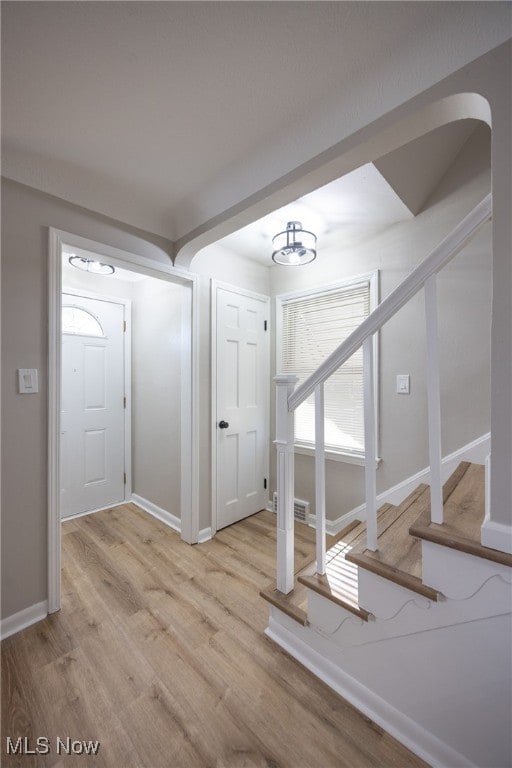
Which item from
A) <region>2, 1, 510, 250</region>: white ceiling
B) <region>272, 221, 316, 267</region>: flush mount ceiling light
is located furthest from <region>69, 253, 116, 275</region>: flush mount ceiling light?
<region>272, 221, 316, 267</region>: flush mount ceiling light

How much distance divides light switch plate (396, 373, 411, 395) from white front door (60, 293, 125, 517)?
2.56 metres

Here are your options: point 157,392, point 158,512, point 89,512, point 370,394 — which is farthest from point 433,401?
point 89,512

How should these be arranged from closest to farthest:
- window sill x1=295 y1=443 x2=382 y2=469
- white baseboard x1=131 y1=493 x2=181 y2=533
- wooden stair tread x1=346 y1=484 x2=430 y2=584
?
wooden stair tread x1=346 y1=484 x2=430 y2=584 < window sill x1=295 y1=443 x2=382 y2=469 < white baseboard x1=131 y1=493 x2=181 y2=533

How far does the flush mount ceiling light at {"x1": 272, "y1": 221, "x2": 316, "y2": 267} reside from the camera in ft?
6.49

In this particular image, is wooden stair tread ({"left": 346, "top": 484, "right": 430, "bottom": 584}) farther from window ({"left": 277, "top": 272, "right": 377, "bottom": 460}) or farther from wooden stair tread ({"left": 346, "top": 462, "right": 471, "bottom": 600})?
window ({"left": 277, "top": 272, "right": 377, "bottom": 460})

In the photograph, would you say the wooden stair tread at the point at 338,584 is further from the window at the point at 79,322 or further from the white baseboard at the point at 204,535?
the window at the point at 79,322

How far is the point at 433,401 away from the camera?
985 millimetres

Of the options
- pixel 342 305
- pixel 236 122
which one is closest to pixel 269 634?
pixel 342 305

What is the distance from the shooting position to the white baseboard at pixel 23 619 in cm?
151

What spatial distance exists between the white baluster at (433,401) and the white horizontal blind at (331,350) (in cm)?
131

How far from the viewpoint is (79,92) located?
118 cm

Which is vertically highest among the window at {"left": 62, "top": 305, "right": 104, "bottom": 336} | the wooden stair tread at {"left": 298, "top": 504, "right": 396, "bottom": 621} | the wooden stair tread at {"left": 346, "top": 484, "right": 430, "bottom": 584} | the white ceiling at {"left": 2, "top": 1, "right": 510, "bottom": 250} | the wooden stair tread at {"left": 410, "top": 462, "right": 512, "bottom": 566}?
the white ceiling at {"left": 2, "top": 1, "right": 510, "bottom": 250}

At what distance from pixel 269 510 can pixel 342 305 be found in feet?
6.54

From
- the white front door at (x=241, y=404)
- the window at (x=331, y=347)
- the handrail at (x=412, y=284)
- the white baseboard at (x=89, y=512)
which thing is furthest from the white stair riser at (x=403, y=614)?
the white baseboard at (x=89, y=512)
